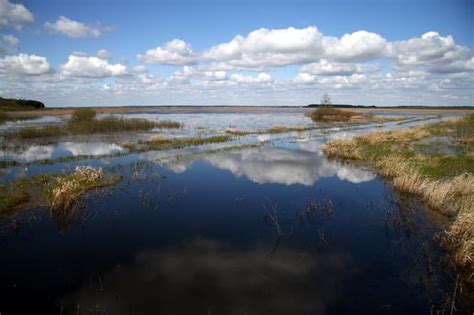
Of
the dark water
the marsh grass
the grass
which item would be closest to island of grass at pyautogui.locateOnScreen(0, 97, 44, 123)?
the marsh grass

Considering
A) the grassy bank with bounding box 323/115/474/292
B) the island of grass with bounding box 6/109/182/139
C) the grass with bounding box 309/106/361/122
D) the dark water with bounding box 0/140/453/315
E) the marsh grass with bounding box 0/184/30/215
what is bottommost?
the dark water with bounding box 0/140/453/315

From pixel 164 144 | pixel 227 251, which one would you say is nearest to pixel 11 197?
pixel 227 251

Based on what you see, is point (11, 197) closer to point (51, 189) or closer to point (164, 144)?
point (51, 189)

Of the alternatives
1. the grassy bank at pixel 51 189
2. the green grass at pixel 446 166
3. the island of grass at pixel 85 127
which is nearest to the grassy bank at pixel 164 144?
the grassy bank at pixel 51 189

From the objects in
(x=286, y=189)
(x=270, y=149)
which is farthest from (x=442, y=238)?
(x=270, y=149)

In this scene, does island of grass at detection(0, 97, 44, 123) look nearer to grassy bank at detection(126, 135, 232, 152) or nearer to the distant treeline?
the distant treeline

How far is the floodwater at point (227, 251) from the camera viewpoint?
820 cm

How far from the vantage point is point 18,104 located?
395ft

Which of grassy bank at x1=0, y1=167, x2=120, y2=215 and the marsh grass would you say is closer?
the marsh grass

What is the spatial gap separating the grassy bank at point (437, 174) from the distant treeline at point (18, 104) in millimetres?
103147

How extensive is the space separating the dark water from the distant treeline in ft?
340

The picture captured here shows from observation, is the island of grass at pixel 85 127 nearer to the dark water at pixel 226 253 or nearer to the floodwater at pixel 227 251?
the floodwater at pixel 227 251

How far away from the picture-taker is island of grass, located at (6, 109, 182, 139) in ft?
131

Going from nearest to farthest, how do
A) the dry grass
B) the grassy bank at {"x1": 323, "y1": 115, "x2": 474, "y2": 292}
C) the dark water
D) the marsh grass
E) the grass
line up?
the dark water, the grassy bank at {"x1": 323, "y1": 115, "x2": 474, "y2": 292}, the marsh grass, the dry grass, the grass
